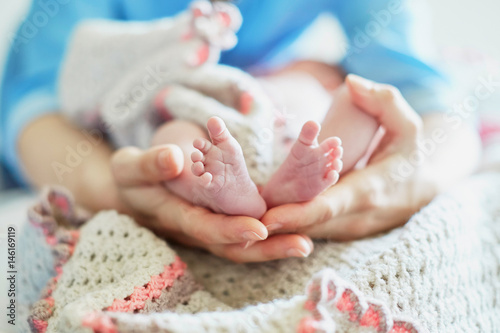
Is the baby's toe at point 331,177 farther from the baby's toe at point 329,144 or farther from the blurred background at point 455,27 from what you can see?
the blurred background at point 455,27

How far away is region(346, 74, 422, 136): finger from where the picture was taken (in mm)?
507

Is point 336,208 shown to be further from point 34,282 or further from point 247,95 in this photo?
point 34,282

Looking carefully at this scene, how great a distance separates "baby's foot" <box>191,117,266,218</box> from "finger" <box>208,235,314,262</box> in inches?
1.3

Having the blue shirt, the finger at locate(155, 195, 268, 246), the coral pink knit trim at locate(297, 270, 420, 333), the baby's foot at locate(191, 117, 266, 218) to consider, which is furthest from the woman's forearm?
the coral pink knit trim at locate(297, 270, 420, 333)

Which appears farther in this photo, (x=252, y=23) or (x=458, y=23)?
(x=458, y=23)

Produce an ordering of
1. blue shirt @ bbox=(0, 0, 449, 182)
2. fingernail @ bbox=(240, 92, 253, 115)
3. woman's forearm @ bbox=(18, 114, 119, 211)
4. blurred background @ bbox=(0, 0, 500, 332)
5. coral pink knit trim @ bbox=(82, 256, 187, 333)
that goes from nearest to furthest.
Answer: coral pink knit trim @ bbox=(82, 256, 187, 333)
fingernail @ bbox=(240, 92, 253, 115)
woman's forearm @ bbox=(18, 114, 119, 211)
blue shirt @ bbox=(0, 0, 449, 182)
blurred background @ bbox=(0, 0, 500, 332)

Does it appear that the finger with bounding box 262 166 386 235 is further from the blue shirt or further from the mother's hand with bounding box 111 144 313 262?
the blue shirt

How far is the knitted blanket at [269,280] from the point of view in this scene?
1.17 ft

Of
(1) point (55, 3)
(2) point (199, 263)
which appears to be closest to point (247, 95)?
(2) point (199, 263)

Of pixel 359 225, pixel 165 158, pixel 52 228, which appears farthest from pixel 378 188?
pixel 52 228

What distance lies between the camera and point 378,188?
1.74 ft

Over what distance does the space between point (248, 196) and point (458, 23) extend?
1209 millimetres

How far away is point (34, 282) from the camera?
0.53m

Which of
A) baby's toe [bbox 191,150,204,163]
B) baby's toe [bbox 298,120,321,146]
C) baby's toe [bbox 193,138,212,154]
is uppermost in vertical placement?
baby's toe [bbox 298,120,321,146]
